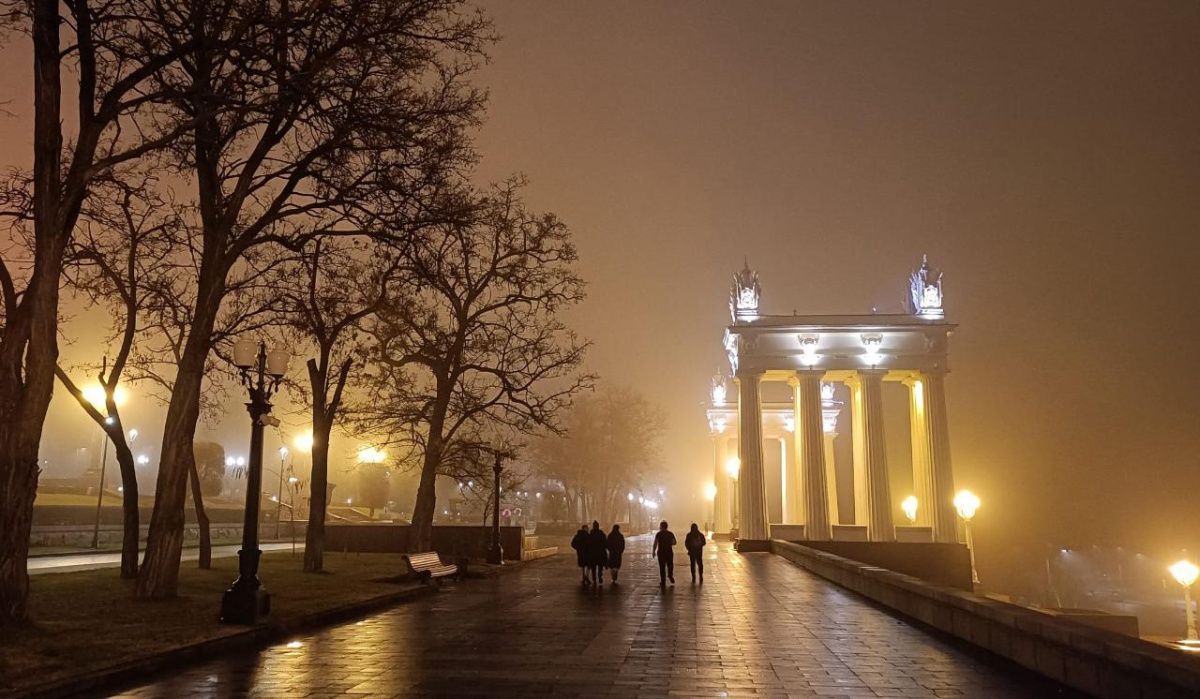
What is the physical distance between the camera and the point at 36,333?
1155cm

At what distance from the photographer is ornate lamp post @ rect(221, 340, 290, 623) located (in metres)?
12.6

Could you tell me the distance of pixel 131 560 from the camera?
17.8 metres

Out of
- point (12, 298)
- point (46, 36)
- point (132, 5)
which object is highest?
point (132, 5)

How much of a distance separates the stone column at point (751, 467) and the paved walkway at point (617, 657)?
108 feet

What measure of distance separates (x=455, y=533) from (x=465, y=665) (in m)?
25.4

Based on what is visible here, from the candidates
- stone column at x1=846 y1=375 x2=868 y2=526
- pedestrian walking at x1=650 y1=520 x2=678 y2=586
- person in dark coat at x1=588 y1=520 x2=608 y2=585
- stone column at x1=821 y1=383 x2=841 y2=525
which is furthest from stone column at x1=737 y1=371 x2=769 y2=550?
person in dark coat at x1=588 y1=520 x2=608 y2=585

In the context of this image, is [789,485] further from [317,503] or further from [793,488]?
[317,503]

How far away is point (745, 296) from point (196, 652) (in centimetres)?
4857

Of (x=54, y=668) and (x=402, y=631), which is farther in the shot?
(x=402, y=631)

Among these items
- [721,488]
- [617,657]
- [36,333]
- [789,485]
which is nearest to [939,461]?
[789,485]

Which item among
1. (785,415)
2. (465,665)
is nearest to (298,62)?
(465,665)

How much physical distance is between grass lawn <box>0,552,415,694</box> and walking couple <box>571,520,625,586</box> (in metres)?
4.99

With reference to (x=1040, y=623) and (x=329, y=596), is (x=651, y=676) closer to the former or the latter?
(x=1040, y=623)

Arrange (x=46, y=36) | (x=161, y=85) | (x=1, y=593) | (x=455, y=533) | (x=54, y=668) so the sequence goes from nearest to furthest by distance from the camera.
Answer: (x=54, y=668)
(x=1, y=593)
(x=46, y=36)
(x=161, y=85)
(x=455, y=533)
